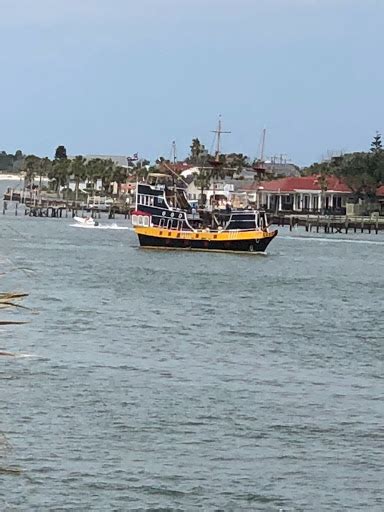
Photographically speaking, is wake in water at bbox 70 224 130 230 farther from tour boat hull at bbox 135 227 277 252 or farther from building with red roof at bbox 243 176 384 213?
tour boat hull at bbox 135 227 277 252

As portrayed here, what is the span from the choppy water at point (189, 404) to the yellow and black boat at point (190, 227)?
3508cm

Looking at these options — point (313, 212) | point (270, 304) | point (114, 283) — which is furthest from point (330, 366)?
point (313, 212)

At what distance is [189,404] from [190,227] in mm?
65109

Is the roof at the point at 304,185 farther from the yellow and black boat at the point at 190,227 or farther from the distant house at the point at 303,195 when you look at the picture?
the yellow and black boat at the point at 190,227

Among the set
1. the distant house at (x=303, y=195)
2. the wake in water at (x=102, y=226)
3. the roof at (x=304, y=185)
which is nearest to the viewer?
the wake in water at (x=102, y=226)

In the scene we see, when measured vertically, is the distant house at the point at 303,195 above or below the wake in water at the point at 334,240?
above

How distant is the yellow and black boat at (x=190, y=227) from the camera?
290 feet

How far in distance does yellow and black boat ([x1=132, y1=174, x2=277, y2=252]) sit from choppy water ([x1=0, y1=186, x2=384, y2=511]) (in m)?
35.1

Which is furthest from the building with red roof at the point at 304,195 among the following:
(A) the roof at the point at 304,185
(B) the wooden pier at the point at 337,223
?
(B) the wooden pier at the point at 337,223

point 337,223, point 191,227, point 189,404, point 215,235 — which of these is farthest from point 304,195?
point 189,404

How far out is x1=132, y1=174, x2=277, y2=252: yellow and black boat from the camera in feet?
290

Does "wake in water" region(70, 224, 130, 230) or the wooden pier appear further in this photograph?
the wooden pier

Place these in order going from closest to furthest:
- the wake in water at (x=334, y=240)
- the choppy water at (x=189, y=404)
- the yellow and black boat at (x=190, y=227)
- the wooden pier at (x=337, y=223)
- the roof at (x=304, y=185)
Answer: the choppy water at (x=189, y=404) < the yellow and black boat at (x=190, y=227) < the wake in water at (x=334, y=240) < the wooden pier at (x=337, y=223) < the roof at (x=304, y=185)

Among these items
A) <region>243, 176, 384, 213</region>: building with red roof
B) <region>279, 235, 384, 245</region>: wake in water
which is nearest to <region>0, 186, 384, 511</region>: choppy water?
<region>279, 235, 384, 245</region>: wake in water
